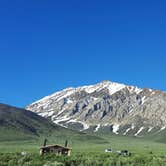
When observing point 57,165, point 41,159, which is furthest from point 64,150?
point 57,165

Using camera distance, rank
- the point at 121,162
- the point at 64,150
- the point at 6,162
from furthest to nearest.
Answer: the point at 64,150
the point at 121,162
the point at 6,162

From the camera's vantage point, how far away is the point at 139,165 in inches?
3115

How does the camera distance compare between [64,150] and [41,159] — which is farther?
[64,150]

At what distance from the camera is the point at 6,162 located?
76.6m

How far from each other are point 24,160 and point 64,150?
4074 cm

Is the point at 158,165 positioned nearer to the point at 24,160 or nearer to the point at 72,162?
the point at 72,162

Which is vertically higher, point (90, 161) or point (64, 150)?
point (64, 150)

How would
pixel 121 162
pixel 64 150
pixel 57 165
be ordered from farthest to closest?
pixel 64 150, pixel 121 162, pixel 57 165

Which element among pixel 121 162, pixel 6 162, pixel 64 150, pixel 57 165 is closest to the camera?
pixel 57 165

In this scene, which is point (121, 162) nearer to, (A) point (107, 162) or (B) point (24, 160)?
(A) point (107, 162)

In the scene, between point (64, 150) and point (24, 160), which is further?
point (64, 150)

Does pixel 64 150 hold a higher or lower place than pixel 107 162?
higher

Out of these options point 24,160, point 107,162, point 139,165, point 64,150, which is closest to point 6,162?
point 24,160

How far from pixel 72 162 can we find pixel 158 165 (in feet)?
48.9
